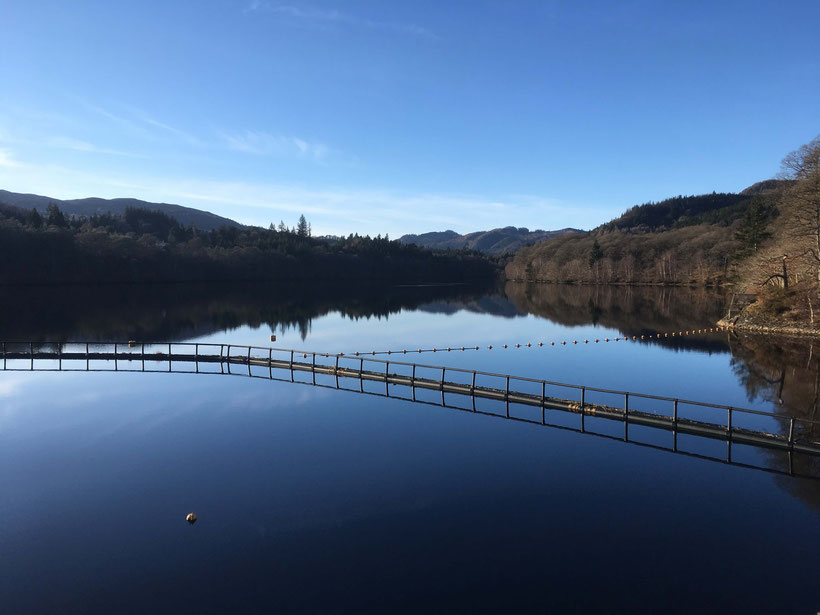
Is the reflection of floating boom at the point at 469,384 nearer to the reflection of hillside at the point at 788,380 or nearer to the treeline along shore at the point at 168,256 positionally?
the reflection of hillside at the point at 788,380

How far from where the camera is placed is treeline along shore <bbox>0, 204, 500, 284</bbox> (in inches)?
4126

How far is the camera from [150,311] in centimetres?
7350

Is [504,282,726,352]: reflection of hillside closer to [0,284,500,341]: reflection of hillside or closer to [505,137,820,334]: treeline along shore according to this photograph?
[505,137,820,334]: treeline along shore

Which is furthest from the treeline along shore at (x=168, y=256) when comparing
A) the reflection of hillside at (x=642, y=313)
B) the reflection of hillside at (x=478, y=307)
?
the reflection of hillside at (x=642, y=313)

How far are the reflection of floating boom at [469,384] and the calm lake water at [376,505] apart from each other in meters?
0.65

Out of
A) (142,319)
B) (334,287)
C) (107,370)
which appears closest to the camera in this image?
(107,370)

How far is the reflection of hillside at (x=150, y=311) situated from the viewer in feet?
179

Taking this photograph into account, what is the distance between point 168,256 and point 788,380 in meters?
133

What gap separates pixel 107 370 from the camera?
35.9 metres

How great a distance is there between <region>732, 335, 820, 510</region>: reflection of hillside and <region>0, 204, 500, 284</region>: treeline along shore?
12121 cm

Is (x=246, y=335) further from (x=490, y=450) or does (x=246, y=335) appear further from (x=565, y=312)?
(x=565, y=312)

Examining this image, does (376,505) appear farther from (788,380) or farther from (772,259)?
(772,259)

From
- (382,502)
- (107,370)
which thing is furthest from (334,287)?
(382,502)

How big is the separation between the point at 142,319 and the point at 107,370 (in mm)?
32097
